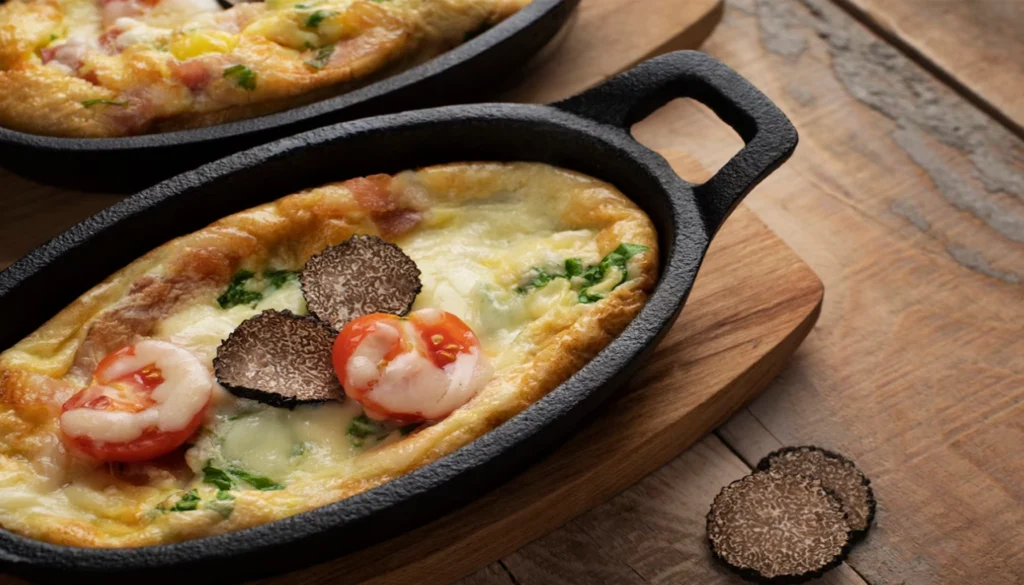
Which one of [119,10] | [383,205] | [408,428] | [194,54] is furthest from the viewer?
[119,10]

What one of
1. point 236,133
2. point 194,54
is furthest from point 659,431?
point 194,54

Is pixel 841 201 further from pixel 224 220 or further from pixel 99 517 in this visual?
pixel 99 517

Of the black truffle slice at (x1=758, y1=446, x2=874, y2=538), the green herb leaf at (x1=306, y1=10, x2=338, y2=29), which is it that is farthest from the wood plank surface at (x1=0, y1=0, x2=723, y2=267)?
the black truffle slice at (x1=758, y1=446, x2=874, y2=538)

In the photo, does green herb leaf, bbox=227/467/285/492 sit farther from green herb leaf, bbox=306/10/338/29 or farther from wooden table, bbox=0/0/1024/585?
green herb leaf, bbox=306/10/338/29

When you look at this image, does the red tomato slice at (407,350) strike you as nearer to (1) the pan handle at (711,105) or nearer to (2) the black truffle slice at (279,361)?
(2) the black truffle slice at (279,361)

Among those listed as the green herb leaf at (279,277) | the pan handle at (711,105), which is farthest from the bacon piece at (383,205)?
the pan handle at (711,105)

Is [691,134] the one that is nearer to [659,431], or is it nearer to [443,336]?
[659,431]

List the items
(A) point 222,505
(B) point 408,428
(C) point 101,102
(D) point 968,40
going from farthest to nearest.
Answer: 1. (D) point 968,40
2. (C) point 101,102
3. (B) point 408,428
4. (A) point 222,505
